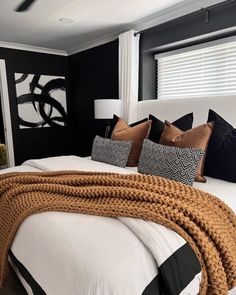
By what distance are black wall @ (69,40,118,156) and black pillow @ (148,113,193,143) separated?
5.32 ft

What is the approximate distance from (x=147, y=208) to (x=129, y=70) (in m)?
2.55

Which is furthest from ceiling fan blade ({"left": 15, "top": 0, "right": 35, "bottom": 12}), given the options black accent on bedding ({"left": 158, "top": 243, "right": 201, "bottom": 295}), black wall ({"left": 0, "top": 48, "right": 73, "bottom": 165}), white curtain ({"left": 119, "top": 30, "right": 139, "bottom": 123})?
black accent on bedding ({"left": 158, "top": 243, "right": 201, "bottom": 295})

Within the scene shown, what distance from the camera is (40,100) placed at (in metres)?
4.41

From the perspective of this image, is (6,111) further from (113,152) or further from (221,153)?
(221,153)

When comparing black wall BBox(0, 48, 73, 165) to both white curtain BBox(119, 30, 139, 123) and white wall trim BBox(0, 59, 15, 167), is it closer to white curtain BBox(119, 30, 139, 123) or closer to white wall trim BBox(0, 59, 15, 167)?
white wall trim BBox(0, 59, 15, 167)

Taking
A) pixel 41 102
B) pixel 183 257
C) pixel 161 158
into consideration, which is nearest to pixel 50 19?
pixel 41 102

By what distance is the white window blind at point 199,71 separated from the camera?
258 centimetres

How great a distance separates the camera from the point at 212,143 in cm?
183

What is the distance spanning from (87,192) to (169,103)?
6.08ft

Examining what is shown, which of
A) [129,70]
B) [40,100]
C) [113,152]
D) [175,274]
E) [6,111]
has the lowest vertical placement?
[175,274]

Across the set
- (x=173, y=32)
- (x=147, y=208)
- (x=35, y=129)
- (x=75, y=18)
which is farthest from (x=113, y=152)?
(x=35, y=129)

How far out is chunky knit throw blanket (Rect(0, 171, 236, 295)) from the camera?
3.28ft

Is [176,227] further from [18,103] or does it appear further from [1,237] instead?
[18,103]

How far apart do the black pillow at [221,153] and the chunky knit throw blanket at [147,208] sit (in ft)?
1.86
